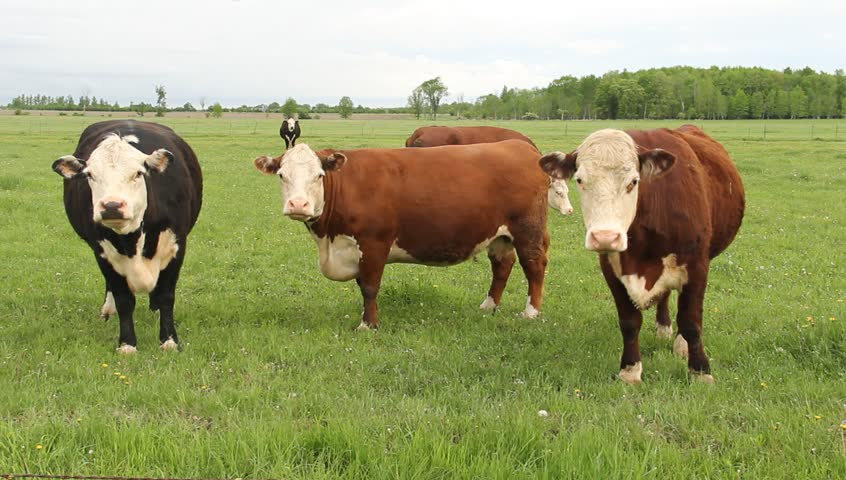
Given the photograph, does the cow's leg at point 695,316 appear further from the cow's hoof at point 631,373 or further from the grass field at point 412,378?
the cow's hoof at point 631,373

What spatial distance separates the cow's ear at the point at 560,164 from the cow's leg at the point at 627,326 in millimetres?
833

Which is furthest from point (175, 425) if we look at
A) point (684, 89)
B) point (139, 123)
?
point (684, 89)

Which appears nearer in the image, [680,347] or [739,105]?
[680,347]

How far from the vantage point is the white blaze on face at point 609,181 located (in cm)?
511

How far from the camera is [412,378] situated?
584cm

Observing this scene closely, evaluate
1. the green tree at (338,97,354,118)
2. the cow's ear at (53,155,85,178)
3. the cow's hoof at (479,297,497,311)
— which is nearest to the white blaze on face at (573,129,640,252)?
the cow's hoof at (479,297,497,311)

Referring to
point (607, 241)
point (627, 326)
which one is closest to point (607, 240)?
point (607, 241)

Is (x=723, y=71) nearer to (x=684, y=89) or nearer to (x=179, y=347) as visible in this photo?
(x=684, y=89)

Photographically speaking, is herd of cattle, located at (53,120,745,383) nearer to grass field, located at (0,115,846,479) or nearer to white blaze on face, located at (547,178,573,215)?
grass field, located at (0,115,846,479)

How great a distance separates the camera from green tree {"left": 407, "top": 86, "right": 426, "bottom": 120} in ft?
402

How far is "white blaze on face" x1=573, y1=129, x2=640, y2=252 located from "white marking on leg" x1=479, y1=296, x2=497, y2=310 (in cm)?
347

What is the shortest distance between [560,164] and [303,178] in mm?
3114

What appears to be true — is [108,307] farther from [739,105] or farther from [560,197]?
[739,105]

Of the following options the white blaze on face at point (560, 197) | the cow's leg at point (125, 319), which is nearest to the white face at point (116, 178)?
the cow's leg at point (125, 319)
